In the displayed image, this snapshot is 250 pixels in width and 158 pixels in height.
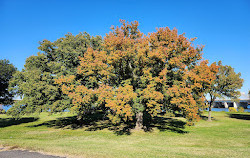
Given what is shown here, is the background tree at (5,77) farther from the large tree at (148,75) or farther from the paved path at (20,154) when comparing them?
the paved path at (20,154)

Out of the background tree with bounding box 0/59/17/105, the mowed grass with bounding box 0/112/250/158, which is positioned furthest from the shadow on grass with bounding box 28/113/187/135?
the background tree with bounding box 0/59/17/105

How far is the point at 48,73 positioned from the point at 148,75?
1563 centimetres

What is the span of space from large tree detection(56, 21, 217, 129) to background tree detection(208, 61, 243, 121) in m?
17.1

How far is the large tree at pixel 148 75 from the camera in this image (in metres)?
16.1

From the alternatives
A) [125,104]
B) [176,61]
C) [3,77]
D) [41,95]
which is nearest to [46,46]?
[41,95]

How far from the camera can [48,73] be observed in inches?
923

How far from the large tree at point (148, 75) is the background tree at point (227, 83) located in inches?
673

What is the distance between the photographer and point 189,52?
17812mm

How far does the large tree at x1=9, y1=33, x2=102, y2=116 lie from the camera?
21.8 meters

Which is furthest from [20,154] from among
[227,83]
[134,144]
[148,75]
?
[227,83]

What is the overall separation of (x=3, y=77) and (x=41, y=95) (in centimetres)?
1392

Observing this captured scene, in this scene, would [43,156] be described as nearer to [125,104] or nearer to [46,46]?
[125,104]

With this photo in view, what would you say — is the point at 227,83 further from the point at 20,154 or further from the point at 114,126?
the point at 20,154

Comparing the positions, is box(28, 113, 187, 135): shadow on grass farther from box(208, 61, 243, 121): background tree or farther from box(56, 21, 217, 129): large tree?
box(208, 61, 243, 121): background tree
